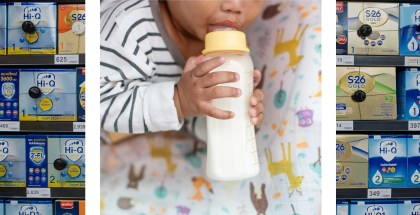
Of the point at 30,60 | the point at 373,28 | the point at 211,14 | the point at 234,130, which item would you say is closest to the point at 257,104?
the point at 234,130

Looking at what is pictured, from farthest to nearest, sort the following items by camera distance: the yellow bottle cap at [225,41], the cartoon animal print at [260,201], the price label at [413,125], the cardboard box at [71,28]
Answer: the price label at [413,125], the cardboard box at [71,28], the cartoon animal print at [260,201], the yellow bottle cap at [225,41]

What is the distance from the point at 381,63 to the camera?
4.46 feet

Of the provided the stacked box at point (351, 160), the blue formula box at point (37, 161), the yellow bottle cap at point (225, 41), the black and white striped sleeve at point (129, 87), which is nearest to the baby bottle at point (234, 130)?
the yellow bottle cap at point (225, 41)

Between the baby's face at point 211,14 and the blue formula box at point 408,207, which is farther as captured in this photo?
the blue formula box at point 408,207

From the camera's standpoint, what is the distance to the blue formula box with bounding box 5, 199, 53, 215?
137 centimetres

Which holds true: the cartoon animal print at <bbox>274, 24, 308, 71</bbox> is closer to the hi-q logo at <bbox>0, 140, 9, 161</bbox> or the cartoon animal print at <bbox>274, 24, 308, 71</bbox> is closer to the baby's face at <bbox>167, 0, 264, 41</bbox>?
the baby's face at <bbox>167, 0, 264, 41</bbox>

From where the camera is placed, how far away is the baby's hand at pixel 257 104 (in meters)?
1.08

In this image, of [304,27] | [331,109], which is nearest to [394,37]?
[304,27]

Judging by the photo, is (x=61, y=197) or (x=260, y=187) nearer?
(x=260, y=187)

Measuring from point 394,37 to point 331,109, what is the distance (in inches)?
19.3

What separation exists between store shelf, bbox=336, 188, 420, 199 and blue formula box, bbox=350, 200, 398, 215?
27mm

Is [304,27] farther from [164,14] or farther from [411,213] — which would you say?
[411,213]

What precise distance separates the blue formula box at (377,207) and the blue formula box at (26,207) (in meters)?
0.91

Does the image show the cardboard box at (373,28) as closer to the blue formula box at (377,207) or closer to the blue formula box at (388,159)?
the blue formula box at (388,159)
